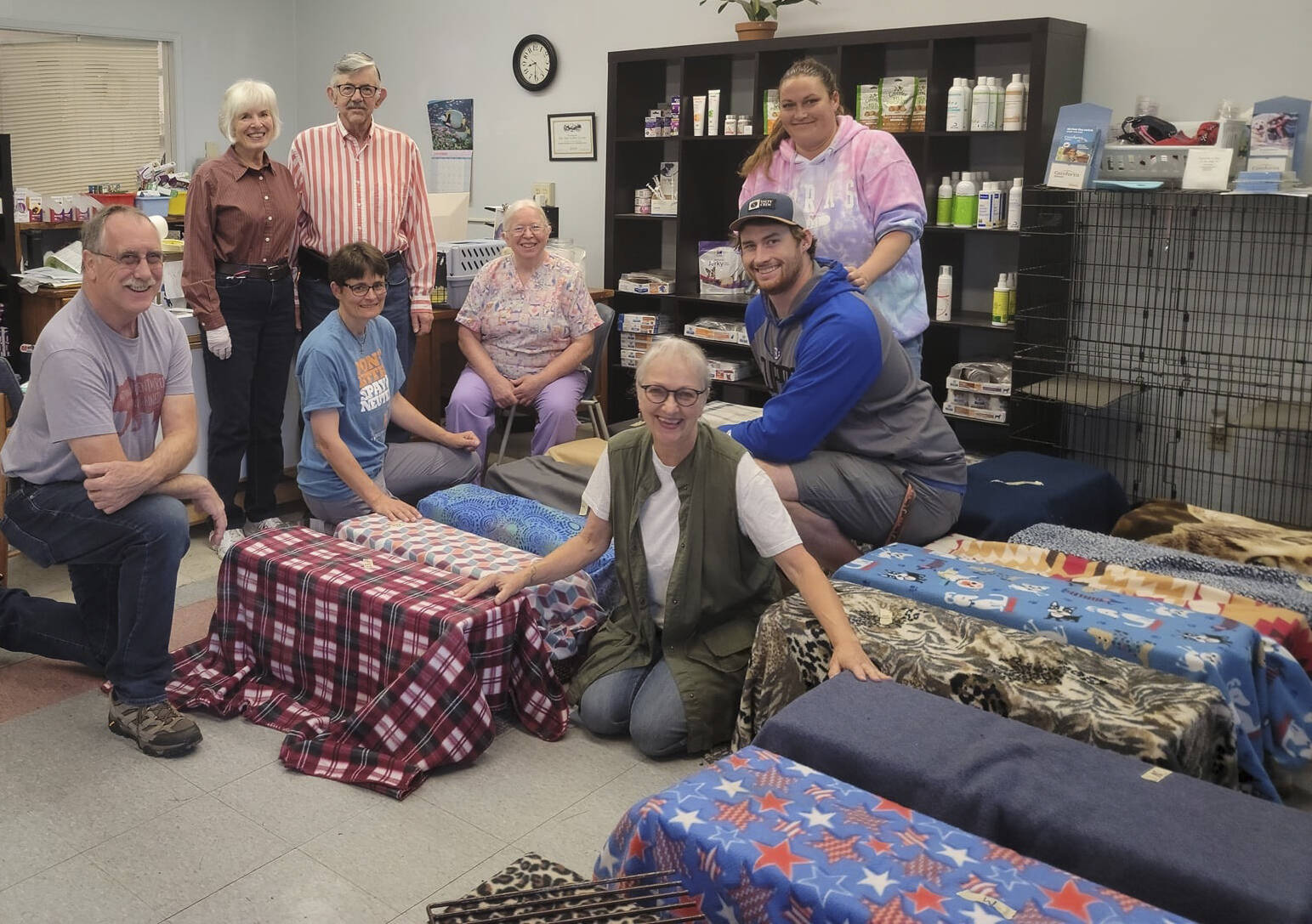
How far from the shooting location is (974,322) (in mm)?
4758

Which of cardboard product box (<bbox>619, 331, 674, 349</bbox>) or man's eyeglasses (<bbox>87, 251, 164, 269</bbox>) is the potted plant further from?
man's eyeglasses (<bbox>87, 251, 164, 269</bbox>)

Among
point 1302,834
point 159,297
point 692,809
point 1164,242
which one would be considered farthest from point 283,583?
point 1164,242

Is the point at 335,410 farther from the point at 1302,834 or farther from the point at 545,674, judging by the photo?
the point at 1302,834

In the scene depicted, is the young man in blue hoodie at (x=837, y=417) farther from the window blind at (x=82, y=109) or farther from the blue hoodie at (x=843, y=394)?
the window blind at (x=82, y=109)

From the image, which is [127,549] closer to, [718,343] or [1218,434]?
[718,343]

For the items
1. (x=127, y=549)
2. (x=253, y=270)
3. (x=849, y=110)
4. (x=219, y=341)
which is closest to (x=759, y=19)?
(x=849, y=110)

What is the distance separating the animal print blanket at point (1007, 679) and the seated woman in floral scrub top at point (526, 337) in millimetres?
2024

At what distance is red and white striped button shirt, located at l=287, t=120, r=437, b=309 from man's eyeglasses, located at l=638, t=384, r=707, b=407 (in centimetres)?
206

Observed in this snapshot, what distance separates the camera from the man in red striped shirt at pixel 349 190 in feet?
14.1

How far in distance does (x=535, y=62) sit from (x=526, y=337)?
261cm

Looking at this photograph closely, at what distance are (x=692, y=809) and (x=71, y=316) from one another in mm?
1868

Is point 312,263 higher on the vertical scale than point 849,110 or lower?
lower

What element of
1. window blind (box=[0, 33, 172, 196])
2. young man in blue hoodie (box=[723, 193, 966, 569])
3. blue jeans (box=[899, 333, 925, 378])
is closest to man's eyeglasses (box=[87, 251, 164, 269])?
young man in blue hoodie (box=[723, 193, 966, 569])

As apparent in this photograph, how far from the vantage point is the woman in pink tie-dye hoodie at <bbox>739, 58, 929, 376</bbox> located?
3727 millimetres
